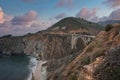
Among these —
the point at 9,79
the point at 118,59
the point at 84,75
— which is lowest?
the point at 9,79

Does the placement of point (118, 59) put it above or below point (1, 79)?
above

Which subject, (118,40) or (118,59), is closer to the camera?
(118,59)

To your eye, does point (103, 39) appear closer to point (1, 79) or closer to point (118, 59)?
point (118, 59)

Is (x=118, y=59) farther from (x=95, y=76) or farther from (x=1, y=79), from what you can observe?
(x=1, y=79)

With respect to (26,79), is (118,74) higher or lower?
higher

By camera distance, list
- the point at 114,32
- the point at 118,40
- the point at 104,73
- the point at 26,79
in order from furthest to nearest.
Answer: the point at 26,79, the point at 114,32, the point at 118,40, the point at 104,73

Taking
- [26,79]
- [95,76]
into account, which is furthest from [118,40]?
[26,79]

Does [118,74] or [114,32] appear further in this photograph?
Result: [114,32]

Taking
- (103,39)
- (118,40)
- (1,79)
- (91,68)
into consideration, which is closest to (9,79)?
(1,79)

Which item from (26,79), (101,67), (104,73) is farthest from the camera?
(26,79)
